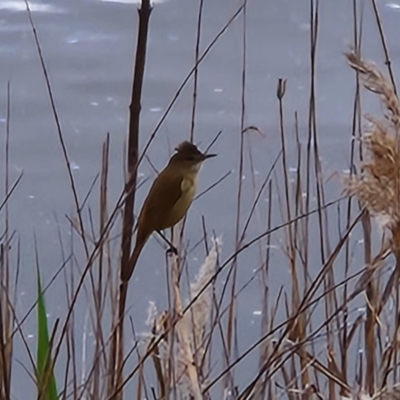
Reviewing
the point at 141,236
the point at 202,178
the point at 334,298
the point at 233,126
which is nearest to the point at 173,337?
the point at 334,298

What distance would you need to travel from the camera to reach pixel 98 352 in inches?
37.3

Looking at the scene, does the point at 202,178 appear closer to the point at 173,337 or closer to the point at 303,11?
the point at 303,11

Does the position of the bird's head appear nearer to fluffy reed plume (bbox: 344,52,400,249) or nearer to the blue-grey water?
the blue-grey water

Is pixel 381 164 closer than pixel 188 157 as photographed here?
Yes

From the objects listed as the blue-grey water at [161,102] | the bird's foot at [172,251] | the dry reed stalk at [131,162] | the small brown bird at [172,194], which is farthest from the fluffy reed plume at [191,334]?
the blue-grey water at [161,102]

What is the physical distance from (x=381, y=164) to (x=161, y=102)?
63.4 inches

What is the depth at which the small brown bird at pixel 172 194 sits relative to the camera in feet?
4.09

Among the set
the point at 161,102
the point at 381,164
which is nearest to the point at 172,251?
the point at 381,164

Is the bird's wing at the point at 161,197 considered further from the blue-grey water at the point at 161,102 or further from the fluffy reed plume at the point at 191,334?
the fluffy reed plume at the point at 191,334

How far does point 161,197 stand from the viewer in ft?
4.17

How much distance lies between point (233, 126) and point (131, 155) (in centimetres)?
141

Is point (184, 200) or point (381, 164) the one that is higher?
point (381, 164)

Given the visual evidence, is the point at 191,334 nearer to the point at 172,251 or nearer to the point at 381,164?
the point at 381,164

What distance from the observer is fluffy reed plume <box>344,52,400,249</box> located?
0.78 metres
